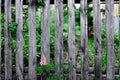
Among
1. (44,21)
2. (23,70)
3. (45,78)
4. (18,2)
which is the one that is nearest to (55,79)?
(45,78)

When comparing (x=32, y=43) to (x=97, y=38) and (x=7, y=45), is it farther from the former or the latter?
(x=97, y=38)

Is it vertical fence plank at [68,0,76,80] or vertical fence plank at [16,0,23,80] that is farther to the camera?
vertical fence plank at [16,0,23,80]

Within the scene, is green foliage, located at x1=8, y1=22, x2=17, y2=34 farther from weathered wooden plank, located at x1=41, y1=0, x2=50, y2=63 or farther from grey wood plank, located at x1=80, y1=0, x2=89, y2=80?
grey wood plank, located at x1=80, y1=0, x2=89, y2=80

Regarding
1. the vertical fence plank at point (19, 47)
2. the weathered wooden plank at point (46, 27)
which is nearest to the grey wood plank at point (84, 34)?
the weathered wooden plank at point (46, 27)

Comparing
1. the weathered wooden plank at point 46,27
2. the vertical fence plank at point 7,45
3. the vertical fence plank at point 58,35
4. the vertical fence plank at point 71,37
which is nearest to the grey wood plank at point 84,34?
the vertical fence plank at point 71,37

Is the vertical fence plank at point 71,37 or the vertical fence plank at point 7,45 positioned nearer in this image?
the vertical fence plank at point 71,37

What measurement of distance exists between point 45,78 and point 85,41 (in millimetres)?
876

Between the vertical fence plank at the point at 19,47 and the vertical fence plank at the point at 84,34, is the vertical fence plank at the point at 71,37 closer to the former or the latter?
the vertical fence plank at the point at 84,34

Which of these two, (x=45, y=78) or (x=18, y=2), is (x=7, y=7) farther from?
(x=45, y=78)

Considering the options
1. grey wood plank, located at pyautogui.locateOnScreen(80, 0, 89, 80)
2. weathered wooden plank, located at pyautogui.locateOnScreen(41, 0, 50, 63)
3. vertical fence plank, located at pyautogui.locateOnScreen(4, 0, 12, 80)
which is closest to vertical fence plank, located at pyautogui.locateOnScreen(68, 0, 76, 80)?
grey wood plank, located at pyautogui.locateOnScreen(80, 0, 89, 80)

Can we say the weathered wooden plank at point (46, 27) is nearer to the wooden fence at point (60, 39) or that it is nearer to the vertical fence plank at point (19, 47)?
the wooden fence at point (60, 39)

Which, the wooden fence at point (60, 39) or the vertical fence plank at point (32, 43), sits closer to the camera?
the wooden fence at point (60, 39)

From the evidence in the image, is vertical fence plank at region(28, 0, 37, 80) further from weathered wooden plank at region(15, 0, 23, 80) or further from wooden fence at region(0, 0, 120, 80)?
weathered wooden plank at region(15, 0, 23, 80)

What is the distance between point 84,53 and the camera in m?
5.76
